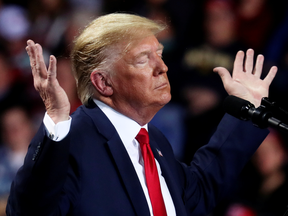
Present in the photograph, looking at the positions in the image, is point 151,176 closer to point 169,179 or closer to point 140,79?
point 169,179

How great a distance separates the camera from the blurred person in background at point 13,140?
2.35 metres

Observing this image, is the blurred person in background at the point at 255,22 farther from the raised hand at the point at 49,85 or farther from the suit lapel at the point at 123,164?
the raised hand at the point at 49,85

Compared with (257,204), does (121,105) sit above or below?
above

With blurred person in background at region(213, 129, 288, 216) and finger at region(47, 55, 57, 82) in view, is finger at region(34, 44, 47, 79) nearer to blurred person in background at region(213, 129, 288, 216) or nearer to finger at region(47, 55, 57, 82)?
finger at region(47, 55, 57, 82)

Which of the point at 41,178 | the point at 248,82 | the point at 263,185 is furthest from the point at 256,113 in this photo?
the point at 263,185

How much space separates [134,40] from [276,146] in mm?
1605

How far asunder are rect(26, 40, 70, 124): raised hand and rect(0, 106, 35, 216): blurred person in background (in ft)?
4.92

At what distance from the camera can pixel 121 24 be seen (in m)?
1.33

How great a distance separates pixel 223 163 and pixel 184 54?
1227 millimetres

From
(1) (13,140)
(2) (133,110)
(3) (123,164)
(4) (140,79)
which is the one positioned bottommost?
(1) (13,140)

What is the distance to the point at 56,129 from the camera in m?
1.02

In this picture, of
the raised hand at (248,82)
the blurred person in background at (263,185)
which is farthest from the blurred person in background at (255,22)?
the raised hand at (248,82)

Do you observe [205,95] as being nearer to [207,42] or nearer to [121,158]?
[207,42]

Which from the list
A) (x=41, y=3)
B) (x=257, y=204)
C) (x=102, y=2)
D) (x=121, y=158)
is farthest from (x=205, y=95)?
(x=121, y=158)
